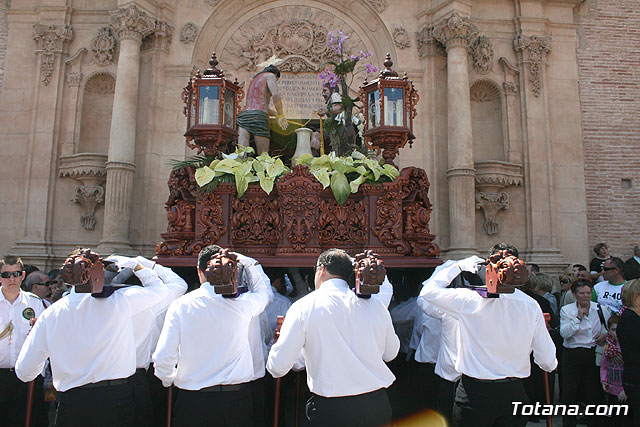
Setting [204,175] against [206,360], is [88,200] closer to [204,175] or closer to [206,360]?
[204,175]

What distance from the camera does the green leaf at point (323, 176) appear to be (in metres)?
5.69

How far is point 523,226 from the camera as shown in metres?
12.7

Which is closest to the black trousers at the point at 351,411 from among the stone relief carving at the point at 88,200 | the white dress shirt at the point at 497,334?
the white dress shirt at the point at 497,334

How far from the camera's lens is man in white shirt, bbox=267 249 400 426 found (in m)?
3.44

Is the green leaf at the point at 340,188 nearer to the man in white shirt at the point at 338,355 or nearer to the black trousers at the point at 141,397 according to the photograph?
the man in white shirt at the point at 338,355

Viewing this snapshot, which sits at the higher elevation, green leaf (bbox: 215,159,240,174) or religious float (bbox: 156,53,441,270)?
green leaf (bbox: 215,159,240,174)

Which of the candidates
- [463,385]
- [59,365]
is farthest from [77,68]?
[463,385]

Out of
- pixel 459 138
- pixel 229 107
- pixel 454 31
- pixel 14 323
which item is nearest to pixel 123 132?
pixel 229 107

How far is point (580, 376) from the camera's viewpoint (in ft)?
21.1

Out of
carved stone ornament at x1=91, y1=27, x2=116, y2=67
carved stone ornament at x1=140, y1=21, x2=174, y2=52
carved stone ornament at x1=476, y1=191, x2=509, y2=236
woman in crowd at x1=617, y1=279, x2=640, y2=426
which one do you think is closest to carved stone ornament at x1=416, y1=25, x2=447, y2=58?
carved stone ornament at x1=476, y1=191, x2=509, y2=236

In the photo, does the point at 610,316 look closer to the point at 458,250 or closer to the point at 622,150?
the point at 458,250

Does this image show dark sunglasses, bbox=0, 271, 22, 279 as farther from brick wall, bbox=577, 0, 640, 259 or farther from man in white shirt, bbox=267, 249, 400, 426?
brick wall, bbox=577, 0, 640, 259

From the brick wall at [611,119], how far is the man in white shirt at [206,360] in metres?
12.3

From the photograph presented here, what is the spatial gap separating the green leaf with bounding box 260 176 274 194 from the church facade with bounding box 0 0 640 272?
6.80 metres
